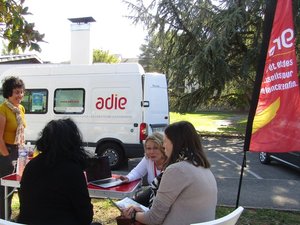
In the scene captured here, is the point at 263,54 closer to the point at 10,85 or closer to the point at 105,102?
the point at 10,85

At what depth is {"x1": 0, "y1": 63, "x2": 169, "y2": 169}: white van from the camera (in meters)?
8.73

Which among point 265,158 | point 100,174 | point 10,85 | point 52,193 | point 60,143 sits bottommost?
point 265,158

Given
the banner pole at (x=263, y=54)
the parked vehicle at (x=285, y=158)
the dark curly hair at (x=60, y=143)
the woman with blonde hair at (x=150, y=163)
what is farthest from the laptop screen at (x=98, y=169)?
the parked vehicle at (x=285, y=158)

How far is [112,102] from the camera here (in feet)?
29.1

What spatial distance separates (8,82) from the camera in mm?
4602

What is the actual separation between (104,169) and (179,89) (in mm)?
12102

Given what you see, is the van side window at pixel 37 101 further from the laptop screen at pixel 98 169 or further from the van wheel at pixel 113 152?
the laptop screen at pixel 98 169

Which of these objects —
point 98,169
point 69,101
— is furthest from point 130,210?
point 69,101

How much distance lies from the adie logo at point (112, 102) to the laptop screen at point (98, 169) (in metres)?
4.78

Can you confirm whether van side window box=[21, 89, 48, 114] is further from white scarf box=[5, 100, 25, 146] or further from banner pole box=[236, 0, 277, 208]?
banner pole box=[236, 0, 277, 208]

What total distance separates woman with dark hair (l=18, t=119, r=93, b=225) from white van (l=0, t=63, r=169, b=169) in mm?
5905

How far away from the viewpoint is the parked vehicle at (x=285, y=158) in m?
8.48

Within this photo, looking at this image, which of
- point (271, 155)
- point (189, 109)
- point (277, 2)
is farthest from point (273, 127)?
point (189, 109)

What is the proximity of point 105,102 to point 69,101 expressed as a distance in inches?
→ 41.6
